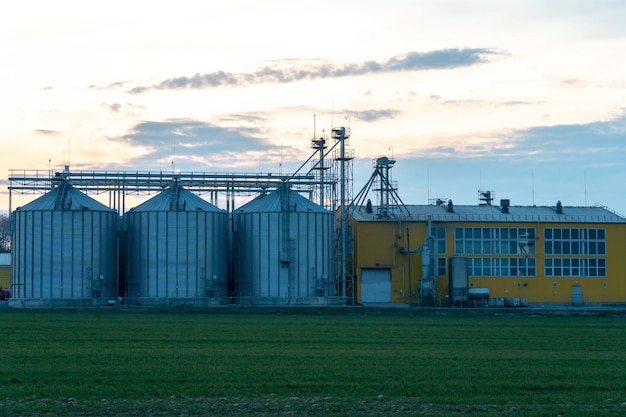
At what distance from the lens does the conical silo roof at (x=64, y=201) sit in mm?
84125

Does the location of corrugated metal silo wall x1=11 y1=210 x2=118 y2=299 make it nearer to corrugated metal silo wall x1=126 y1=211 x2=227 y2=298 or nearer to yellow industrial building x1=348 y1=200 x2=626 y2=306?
corrugated metal silo wall x1=126 y1=211 x2=227 y2=298

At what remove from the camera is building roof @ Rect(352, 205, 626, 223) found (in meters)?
91.8

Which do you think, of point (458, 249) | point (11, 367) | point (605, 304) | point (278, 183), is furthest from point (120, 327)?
point (605, 304)

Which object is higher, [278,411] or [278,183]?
[278,183]

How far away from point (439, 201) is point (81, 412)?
7962cm

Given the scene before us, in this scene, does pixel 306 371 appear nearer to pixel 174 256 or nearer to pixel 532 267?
pixel 174 256

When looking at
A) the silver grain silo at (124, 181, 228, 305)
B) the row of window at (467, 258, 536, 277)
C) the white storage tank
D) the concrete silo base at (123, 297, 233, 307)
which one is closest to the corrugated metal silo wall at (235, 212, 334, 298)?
the silver grain silo at (124, 181, 228, 305)

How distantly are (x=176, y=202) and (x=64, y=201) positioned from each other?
8826 millimetres

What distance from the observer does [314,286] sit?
85875 millimetres

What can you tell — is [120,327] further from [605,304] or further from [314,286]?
[605,304]

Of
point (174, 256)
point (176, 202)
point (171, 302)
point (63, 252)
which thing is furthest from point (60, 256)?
point (176, 202)

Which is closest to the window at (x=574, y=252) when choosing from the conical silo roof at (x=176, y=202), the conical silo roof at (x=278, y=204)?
the conical silo roof at (x=278, y=204)

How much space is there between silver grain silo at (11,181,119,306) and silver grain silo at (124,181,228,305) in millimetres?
2376

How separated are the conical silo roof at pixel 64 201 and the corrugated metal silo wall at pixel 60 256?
588 mm
